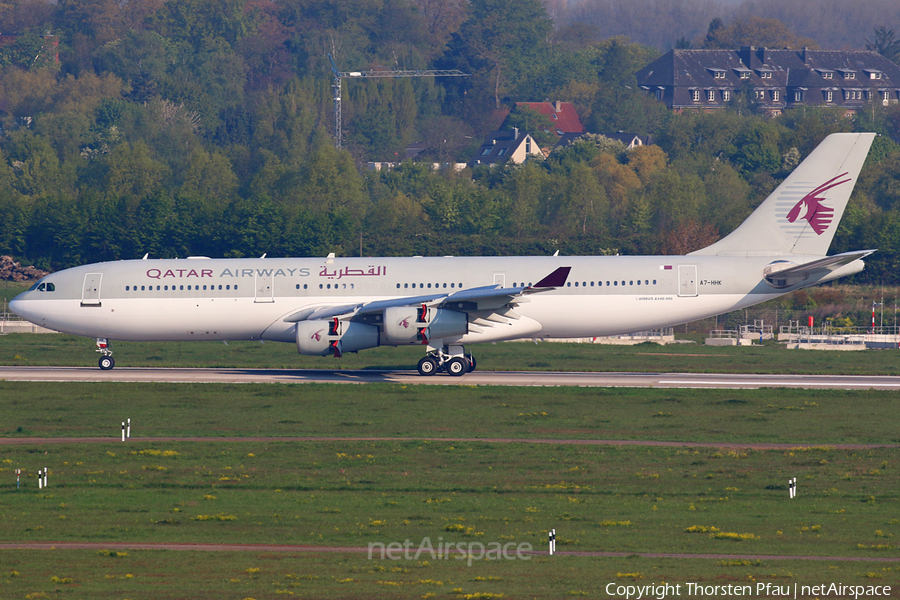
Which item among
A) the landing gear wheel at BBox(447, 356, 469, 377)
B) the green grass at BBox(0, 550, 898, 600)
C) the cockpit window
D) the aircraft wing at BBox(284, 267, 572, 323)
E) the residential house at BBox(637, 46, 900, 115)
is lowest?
the green grass at BBox(0, 550, 898, 600)

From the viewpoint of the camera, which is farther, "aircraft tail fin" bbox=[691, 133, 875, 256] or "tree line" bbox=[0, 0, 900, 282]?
"tree line" bbox=[0, 0, 900, 282]

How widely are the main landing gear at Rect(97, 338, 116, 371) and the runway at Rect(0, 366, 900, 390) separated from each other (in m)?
0.37

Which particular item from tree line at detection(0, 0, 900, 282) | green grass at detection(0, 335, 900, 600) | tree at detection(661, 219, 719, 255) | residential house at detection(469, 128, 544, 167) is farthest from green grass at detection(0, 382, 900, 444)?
residential house at detection(469, 128, 544, 167)

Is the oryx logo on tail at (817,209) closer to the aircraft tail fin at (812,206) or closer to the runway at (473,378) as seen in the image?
the aircraft tail fin at (812,206)

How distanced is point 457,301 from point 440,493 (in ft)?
59.7

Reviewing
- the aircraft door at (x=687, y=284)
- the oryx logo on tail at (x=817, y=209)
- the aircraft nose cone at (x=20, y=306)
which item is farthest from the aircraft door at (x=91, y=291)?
the oryx logo on tail at (x=817, y=209)

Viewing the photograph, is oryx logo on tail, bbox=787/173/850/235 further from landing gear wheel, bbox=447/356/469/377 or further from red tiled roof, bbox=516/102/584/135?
red tiled roof, bbox=516/102/584/135

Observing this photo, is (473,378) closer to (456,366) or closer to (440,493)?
(456,366)

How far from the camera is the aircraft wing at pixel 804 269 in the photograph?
41875 millimetres

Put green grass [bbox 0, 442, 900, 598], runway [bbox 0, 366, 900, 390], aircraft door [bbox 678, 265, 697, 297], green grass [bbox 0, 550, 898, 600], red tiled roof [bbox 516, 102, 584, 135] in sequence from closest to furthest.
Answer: green grass [bbox 0, 550, 898, 600], green grass [bbox 0, 442, 900, 598], runway [bbox 0, 366, 900, 390], aircraft door [bbox 678, 265, 697, 297], red tiled roof [bbox 516, 102, 584, 135]

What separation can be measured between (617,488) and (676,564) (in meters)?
6.21

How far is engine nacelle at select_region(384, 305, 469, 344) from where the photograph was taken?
4141 cm

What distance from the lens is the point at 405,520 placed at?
21047 mm

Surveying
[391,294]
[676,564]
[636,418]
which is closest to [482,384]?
[391,294]
